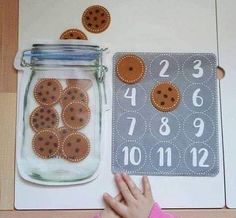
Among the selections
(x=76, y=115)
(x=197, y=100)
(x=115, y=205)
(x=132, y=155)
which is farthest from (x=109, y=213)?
(x=197, y=100)

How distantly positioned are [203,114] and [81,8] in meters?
0.41

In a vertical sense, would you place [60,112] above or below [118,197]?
above

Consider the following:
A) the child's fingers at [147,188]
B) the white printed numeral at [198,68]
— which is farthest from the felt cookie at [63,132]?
the white printed numeral at [198,68]

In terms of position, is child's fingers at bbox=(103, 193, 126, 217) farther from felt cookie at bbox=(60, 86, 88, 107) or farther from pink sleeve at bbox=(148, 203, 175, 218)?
felt cookie at bbox=(60, 86, 88, 107)

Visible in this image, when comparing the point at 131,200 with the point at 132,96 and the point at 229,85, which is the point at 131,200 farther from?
the point at 229,85

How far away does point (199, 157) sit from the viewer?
2.86 ft

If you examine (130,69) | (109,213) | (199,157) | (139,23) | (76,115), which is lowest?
(109,213)

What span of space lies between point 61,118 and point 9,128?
0.13 meters

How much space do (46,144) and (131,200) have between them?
9.6 inches

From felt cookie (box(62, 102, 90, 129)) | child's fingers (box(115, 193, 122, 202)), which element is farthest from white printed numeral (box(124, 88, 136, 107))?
child's fingers (box(115, 193, 122, 202))

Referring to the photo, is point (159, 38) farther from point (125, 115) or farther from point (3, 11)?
point (3, 11)

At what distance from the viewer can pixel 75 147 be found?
0.87 m

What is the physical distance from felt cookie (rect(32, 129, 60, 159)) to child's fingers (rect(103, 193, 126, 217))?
6.6 inches

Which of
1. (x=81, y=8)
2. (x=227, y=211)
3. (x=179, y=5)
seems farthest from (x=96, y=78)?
(x=227, y=211)
